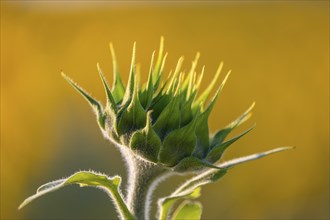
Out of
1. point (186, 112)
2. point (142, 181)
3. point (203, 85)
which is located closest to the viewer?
point (186, 112)

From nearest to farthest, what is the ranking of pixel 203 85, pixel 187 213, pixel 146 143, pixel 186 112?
pixel 146 143 < pixel 186 112 < pixel 187 213 < pixel 203 85

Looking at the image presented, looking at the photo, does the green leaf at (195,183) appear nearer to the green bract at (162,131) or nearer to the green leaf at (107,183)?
the green bract at (162,131)

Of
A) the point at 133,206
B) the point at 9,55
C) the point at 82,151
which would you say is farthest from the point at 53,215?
the point at 133,206

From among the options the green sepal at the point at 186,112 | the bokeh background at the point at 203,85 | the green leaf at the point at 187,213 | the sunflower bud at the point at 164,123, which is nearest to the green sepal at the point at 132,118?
the sunflower bud at the point at 164,123

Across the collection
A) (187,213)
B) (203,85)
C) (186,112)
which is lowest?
(187,213)

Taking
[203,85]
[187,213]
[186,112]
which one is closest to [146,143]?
[186,112]

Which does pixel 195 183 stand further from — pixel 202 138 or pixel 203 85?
pixel 203 85

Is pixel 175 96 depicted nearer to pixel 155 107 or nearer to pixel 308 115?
pixel 155 107
